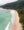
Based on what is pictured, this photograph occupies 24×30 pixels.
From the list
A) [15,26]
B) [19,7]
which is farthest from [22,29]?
[19,7]

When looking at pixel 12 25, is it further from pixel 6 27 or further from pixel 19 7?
pixel 19 7

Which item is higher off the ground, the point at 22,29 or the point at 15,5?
the point at 15,5

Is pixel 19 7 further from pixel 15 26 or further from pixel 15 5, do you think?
pixel 15 26

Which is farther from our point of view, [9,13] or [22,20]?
[9,13]

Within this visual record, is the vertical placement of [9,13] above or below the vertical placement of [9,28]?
above

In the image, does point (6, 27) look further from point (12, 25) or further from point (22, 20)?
point (22, 20)

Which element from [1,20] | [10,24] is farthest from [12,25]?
[1,20]

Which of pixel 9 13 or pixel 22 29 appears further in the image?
pixel 9 13

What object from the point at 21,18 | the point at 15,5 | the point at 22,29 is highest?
the point at 15,5
